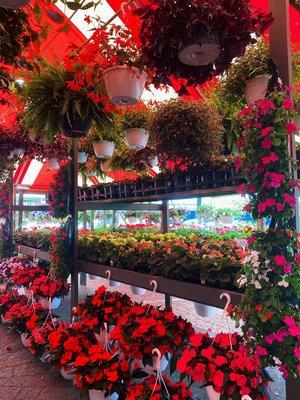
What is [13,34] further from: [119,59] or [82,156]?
[82,156]

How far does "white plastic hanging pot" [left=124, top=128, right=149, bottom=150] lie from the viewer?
8.66 feet

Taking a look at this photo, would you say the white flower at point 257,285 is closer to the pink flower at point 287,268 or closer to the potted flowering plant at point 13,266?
the pink flower at point 287,268

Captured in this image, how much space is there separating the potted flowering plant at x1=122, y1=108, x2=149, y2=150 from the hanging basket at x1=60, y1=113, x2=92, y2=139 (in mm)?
536

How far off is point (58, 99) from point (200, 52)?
1.13 m

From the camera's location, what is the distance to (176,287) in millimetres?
1755

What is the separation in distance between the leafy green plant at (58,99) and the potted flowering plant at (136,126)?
0.55m

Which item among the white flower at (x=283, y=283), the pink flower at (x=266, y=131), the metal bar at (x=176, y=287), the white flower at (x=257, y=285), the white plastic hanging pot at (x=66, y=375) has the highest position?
the pink flower at (x=266, y=131)

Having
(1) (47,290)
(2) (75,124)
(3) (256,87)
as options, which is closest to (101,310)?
(1) (47,290)

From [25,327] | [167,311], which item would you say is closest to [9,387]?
[25,327]

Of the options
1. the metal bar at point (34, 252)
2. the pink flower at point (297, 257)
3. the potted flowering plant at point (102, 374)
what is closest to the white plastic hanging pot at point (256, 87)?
the pink flower at point (297, 257)

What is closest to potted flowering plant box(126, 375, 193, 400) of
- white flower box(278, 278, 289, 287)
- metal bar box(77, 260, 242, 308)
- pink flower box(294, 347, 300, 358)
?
metal bar box(77, 260, 242, 308)

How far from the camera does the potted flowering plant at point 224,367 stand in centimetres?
132

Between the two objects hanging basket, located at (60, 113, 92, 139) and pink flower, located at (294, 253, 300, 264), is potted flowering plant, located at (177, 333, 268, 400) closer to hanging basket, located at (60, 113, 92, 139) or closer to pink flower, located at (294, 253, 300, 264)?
pink flower, located at (294, 253, 300, 264)

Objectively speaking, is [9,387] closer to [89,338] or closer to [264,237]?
[89,338]
